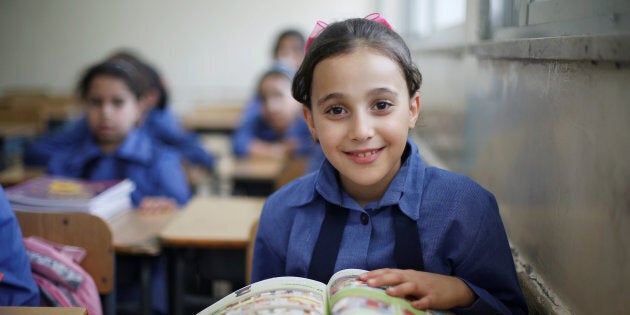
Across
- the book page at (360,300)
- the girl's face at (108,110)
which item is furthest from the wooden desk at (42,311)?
the girl's face at (108,110)

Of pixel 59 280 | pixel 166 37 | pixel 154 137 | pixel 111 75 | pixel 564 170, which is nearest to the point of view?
pixel 564 170

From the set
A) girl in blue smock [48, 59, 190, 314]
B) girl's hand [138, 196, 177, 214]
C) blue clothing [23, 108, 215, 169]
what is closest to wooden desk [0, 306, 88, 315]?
girl's hand [138, 196, 177, 214]

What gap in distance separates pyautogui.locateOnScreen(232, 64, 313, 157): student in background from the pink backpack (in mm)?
2235

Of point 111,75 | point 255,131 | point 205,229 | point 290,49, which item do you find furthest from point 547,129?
point 290,49

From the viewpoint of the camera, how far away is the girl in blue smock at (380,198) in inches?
41.6

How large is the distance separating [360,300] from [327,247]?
0.95 feet

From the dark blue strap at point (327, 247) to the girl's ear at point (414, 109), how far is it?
0.75 feet

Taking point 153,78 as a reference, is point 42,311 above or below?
below

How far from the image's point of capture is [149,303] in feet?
6.94

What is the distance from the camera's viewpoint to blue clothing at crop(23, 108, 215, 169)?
10.7ft

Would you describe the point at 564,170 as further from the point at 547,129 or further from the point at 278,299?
the point at 278,299

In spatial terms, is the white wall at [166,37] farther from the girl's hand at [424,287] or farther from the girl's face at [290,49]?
the girl's hand at [424,287]

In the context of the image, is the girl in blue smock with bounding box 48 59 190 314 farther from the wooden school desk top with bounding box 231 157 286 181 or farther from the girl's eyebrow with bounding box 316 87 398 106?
the girl's eyebrow with bounding box 316 87 398 106

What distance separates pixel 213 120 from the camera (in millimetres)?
5766
